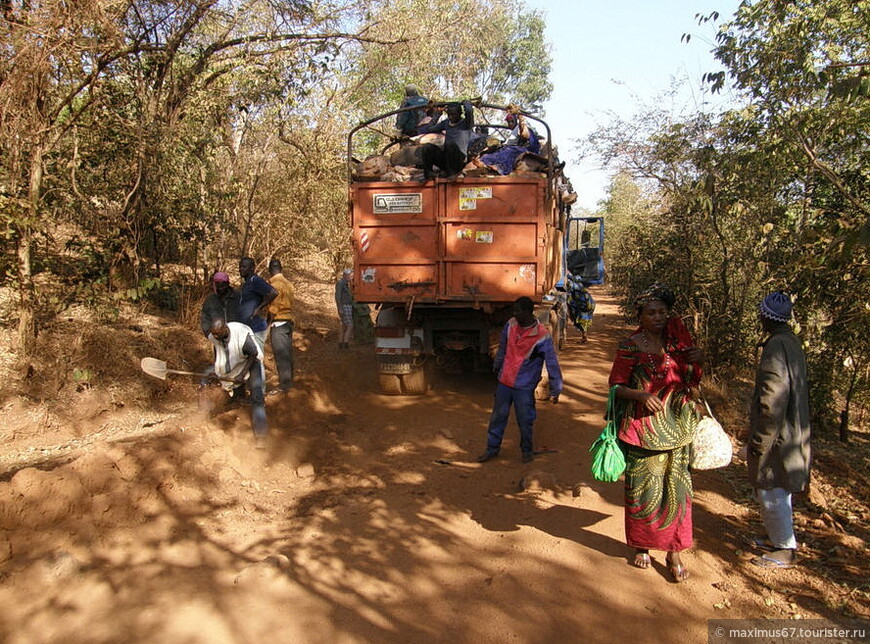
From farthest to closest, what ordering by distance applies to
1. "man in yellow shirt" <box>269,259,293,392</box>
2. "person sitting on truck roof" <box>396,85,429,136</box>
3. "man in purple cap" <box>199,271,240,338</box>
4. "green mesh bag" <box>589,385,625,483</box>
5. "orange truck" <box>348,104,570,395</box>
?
"person sitting on truck roof" <box>396,85,429,136</box> < "man in yellow shirt" <box>269,259,293,392</box> < "orange truck" <box>348,104,570,395</box> < "man in purple cap" <box>199,271,240,338</box> < "green mesh bag" <box>589,385,625,483</box>

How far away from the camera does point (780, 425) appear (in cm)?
372

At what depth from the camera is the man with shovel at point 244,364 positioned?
5.78 metres

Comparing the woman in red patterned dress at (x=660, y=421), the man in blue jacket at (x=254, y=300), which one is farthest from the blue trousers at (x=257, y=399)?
the woman in red patterned dress at (x=660, y=421)

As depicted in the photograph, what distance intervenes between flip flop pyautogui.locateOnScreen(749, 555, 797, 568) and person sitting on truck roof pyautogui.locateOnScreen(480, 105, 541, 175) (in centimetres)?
458

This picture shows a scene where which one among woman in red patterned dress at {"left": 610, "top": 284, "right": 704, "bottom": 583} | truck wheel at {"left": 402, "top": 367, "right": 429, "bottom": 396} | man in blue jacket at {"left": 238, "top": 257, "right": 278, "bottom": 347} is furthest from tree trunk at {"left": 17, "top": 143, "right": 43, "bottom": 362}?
woman in red patterned dress at {"left": 610, "top": 284, "right": 704, "bottom": 583}

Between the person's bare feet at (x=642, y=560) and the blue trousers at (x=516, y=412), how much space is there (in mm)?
1798

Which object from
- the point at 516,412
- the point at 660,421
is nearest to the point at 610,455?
the point at 660,421

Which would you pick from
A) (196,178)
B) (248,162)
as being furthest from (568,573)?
(248,162)

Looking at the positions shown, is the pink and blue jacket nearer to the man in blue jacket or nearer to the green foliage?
the green foliage

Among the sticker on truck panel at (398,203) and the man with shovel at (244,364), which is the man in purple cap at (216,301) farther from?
the sticker on truck panel at (398,203)

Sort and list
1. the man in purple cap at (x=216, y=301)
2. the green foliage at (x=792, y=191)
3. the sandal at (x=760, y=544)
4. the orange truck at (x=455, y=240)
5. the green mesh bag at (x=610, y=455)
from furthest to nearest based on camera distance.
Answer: the orange truck at (x=455, y=240) → the man in purple cap at (x=216, y=301) → the green foliage at (x=792, y=191) → the sandal at (x=760, y=544) → the green mesh bag at (x=610, y=455)

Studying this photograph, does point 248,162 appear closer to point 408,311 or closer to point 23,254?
point 23,254

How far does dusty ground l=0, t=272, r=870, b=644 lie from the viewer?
338 centimetres

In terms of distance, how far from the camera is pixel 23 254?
7.01 metres
